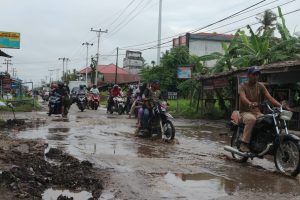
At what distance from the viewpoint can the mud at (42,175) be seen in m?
5.79

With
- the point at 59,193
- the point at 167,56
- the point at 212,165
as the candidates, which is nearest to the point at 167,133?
the point at 212,165

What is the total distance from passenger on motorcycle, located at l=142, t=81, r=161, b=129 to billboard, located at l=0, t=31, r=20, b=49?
20.2 metres

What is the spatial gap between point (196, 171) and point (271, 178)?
1.18m

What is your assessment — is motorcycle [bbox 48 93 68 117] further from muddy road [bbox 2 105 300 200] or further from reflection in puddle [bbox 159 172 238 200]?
reflection in puddle [bbox 159 172 238 200]

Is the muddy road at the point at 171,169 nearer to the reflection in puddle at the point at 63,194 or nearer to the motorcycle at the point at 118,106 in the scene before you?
the reflection in puddle at the point at 63,194

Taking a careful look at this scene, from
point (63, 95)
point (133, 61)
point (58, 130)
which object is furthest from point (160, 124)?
point (133, 61)

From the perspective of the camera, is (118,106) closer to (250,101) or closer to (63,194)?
(250,101)

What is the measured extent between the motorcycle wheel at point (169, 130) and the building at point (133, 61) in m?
75.1

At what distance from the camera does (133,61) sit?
299 ft

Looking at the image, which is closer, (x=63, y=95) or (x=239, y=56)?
(x=63, y=95)

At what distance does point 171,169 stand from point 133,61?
84142mm

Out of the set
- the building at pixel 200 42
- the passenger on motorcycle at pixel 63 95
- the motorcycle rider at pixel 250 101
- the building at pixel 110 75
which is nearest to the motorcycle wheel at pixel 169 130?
the motorcycle rider at pixel 250 101

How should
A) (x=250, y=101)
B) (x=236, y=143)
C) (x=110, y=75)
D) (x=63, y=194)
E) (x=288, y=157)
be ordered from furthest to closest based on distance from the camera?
1. (x=110, y=75)
2. (x=236, y=143)
3. (x=250, y=101)
4. (x=288, y=157)
5. (x=63, y=194)

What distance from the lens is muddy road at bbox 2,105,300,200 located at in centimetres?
602
